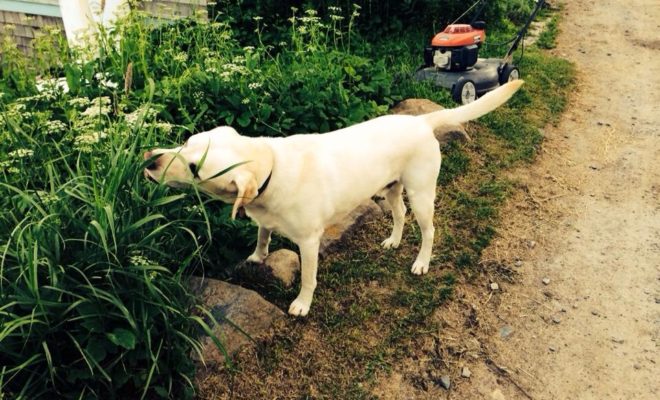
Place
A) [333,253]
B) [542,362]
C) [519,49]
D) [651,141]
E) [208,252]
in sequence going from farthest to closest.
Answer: [519,49] < [651,141] < [333,253] < [208,252] < [542,362]

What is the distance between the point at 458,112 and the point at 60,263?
2.44 m

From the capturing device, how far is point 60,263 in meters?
2.62

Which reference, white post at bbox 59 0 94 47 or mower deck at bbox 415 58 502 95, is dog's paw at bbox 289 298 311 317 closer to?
mower deck at bbox 415 58 502 95

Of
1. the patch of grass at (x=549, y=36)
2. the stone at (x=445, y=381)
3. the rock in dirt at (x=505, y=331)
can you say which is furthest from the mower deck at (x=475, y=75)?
the stone at (x=445, y=381)

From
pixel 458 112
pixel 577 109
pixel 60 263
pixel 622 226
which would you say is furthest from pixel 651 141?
pixel 60 263

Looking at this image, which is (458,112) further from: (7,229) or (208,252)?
(7,229)

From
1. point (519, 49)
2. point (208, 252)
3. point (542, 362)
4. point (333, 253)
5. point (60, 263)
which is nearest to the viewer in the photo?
point (60, 263)

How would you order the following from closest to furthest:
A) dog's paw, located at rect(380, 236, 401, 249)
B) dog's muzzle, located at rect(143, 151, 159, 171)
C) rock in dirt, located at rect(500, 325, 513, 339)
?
dog's muzzle, located at rect(143, 151, 159, 171) → rock in dirt, located at rect(500, 325, 513, 339) → dog's paw, located at rect(380, 236, 401, 249)

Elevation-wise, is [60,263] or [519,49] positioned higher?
[519,49]

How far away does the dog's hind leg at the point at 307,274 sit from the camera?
3217 millimetres

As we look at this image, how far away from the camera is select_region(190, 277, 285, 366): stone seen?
3.21 metres

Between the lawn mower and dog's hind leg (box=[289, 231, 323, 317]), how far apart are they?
10.6 feet

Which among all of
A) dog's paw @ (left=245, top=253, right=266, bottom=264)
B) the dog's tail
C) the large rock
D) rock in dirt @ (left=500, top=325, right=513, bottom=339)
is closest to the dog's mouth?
dog's paw @ (left=245, top=253, right=266, bottom=264)

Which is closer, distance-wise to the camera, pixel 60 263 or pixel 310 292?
pixel 60 263
